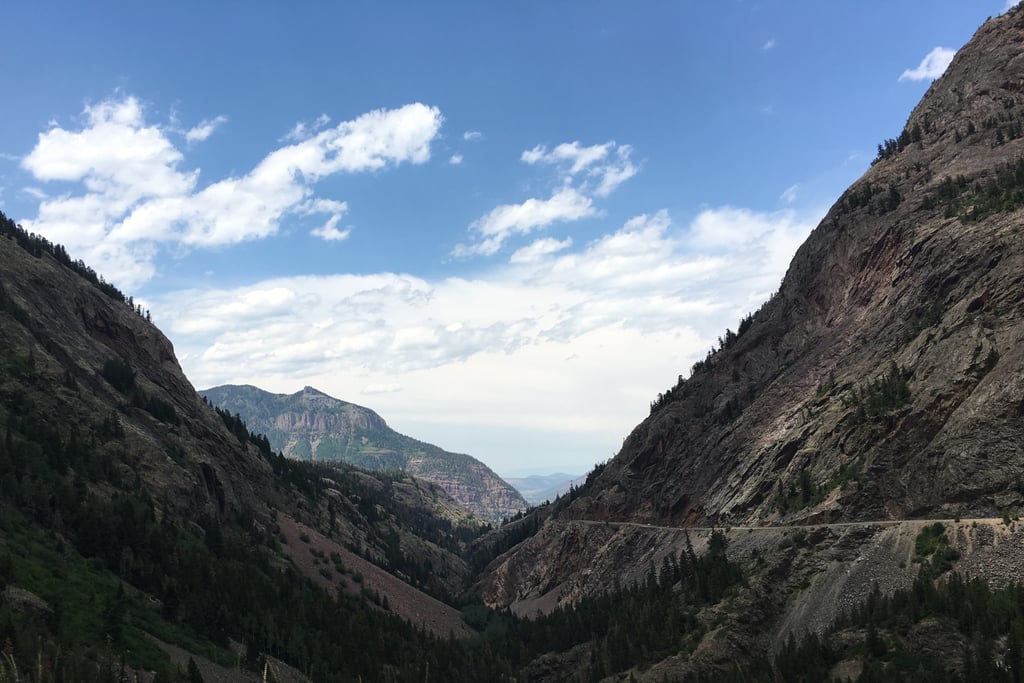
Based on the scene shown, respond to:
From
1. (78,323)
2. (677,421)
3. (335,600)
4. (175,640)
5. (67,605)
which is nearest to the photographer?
(67,605)

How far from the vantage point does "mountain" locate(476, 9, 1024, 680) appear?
87.2 meters

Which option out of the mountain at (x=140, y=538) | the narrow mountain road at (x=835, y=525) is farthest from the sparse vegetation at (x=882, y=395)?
the mountain at (x=140, y=538)

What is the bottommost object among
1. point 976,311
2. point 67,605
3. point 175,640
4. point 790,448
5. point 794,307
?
point 175,640

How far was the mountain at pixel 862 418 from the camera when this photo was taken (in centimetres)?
8719

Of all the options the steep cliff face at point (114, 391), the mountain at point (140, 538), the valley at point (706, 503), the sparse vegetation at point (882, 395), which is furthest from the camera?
the steep cliff face at point (114, 391)

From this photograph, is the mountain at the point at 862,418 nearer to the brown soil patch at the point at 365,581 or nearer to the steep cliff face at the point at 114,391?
the brown soil patch at the point at 365,581

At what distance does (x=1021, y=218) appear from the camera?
10769cm

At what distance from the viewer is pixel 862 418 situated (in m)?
110

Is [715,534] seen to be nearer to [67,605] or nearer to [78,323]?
[67,605]

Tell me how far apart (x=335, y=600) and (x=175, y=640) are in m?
57.9

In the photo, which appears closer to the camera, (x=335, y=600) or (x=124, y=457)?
(x=124, y=457)

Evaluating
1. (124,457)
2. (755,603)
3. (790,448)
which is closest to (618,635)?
(755,603)

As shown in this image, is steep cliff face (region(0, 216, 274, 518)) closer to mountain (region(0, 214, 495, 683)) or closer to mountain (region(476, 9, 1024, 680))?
mountain (region(0, 214, 495, 683))

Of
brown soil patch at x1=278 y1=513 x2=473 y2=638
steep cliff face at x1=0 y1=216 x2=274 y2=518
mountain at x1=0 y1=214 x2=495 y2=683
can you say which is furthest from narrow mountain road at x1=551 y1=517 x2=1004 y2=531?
steep cliff face at x1=0 y1=216 x2=274 y2=518
